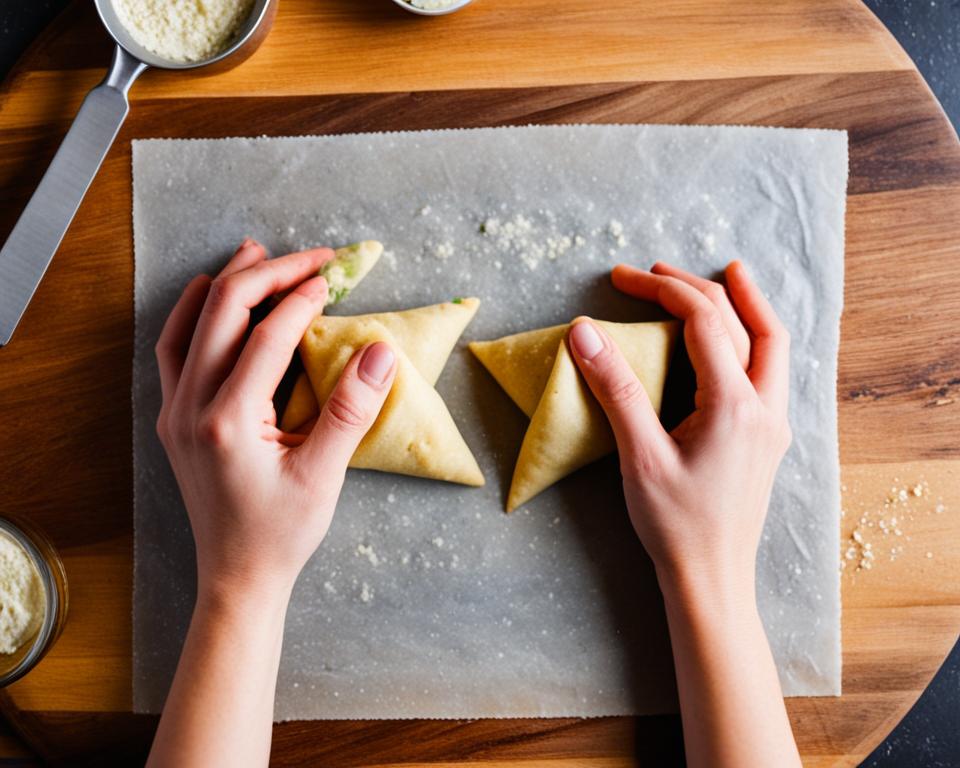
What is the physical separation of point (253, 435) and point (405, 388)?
25cm

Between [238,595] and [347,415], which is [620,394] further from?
[238,595]

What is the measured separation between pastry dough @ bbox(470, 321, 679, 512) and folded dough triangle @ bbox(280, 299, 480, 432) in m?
0.07

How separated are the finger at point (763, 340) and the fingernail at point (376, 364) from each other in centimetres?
60

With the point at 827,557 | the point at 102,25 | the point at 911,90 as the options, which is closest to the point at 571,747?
the point at 827,557

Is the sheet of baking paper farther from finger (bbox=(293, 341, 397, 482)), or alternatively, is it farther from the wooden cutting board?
finger (bbox=(293, 341, 397, 482))

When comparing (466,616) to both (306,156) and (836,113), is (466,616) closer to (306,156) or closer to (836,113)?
(306,156)

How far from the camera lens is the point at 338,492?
4.03 feet

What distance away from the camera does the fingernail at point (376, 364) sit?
47.0 inches

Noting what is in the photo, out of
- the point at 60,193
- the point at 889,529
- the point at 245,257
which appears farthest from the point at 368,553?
the point at 889,529

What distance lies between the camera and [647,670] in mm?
1323

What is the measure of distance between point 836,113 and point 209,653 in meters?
1.38

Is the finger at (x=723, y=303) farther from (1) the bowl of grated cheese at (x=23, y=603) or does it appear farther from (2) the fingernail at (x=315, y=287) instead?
(1) the bowl of grated cheese at (x=23, y=603)

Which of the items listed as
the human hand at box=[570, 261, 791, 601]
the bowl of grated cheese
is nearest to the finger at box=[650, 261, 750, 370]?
the human hand at box=[570, 261, 791, 601]

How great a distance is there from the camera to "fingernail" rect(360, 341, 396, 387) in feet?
3.92
